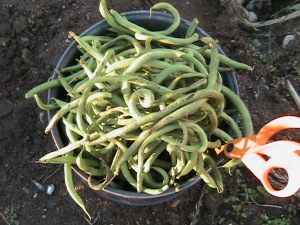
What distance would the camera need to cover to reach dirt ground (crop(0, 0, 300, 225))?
5.34ft

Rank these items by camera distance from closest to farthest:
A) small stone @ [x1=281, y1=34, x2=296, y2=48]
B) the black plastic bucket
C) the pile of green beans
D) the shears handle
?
the shears handle
the pile of green beans
the black plastic bucket
small stone @ [x1=281, y1=34, x2=296, y2=48]

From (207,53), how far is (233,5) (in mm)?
810

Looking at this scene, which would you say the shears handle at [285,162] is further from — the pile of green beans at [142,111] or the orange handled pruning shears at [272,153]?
the pile of green beans at [142,111]

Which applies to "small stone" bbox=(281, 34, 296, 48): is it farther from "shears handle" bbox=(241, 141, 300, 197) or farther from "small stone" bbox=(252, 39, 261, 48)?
"shears handle" bbox=(241, 141, 300, 197)

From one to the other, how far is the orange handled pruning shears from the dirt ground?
55 centimetres

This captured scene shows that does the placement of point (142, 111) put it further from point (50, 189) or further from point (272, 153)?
A: point (50, 189)

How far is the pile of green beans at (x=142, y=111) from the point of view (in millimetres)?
1087

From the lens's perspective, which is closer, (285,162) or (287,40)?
(285,162)

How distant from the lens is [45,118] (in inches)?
68.7

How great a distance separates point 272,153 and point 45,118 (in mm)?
1096

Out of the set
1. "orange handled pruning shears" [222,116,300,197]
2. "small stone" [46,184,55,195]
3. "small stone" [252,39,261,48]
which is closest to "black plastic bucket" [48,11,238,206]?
"orange handled pruning shears" [222,116,300,197]

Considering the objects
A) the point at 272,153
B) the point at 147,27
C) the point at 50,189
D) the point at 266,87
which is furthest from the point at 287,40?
the point at 50,189

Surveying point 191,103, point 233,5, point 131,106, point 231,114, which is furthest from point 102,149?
point 233,5

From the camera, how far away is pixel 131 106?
1.07m
